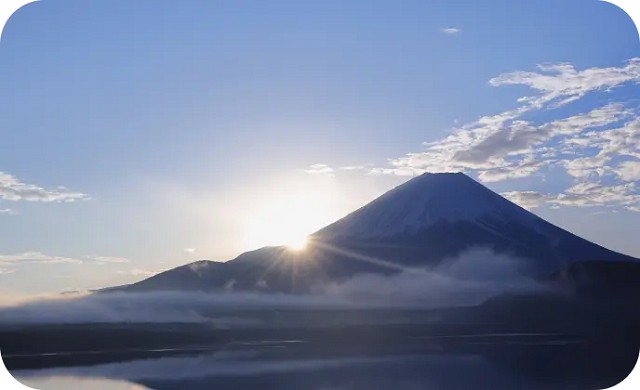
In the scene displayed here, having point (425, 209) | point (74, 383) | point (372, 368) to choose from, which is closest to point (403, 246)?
point (425, 209)

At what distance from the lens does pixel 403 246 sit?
9.36 m

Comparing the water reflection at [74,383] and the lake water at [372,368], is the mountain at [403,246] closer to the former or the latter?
the lake water at [372,368]

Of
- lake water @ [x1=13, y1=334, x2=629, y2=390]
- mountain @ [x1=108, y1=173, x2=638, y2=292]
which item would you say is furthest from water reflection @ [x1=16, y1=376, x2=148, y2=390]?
mountain @ [x1=108, y1=173, x2=638, y2=292]

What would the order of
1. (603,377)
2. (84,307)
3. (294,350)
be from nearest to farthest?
(603,377) < (84,307) < (294,350)

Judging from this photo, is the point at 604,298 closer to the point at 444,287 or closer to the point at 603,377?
the point at 603,377

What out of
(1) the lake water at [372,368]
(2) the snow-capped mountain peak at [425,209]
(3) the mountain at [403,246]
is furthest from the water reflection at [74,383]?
(2) the snow-capped mountain peak at [425,209]

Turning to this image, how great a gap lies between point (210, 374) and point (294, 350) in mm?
765

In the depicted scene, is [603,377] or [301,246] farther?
[301,246]

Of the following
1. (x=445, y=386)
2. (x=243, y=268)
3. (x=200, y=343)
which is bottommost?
(x=445, y=386)

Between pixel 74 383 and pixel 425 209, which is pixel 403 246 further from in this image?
pixel 74 383

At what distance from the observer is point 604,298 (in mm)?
7258

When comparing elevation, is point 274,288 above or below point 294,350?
above

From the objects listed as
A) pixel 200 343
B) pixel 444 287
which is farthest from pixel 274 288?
pixel 444 287

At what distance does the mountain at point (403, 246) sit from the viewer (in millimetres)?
7637
